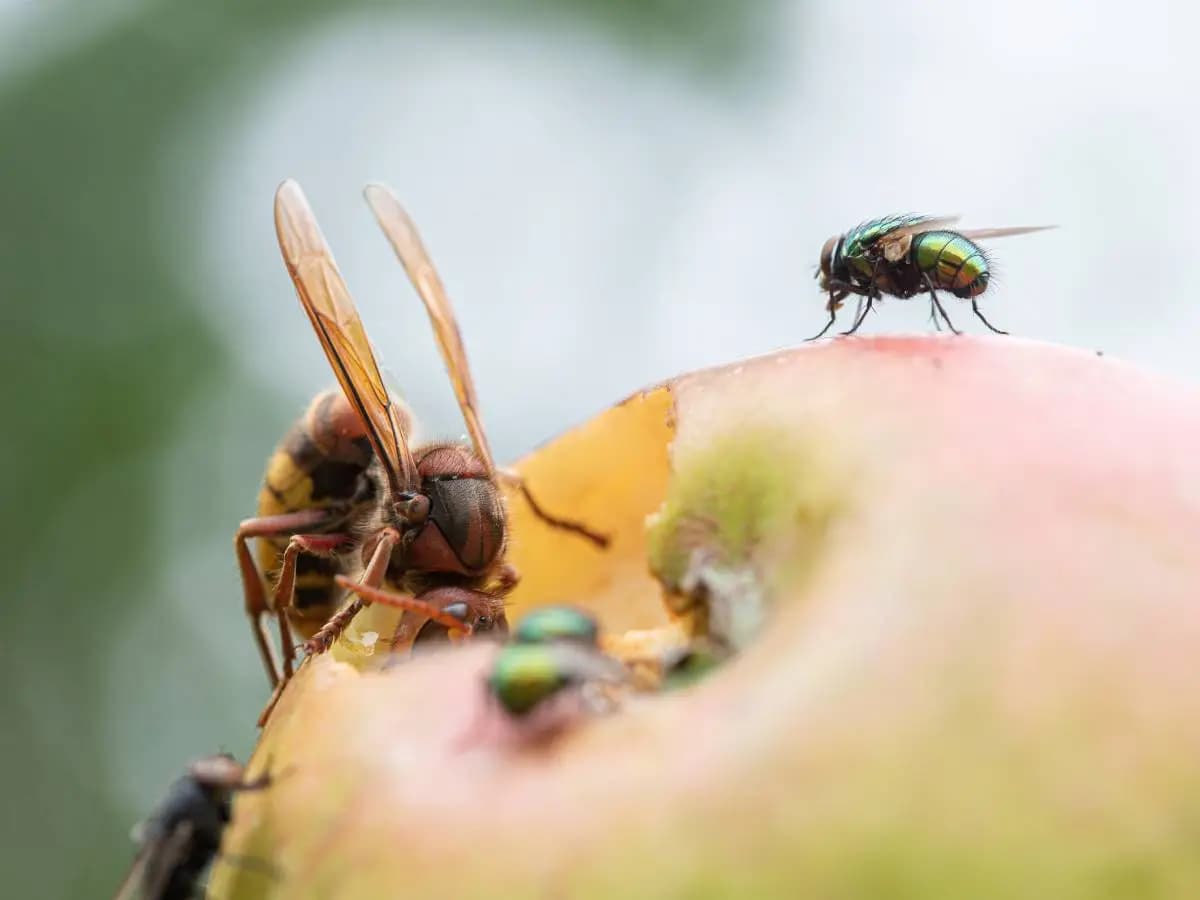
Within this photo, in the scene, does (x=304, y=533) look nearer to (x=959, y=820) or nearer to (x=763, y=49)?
(x=959, y=820)

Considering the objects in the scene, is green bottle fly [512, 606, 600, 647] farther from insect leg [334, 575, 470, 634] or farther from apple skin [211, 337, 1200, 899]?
insect leg [334, 575, 470, 634]

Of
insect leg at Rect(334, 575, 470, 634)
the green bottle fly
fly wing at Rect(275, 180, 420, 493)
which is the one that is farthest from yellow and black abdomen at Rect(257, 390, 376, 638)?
the green bottle fly

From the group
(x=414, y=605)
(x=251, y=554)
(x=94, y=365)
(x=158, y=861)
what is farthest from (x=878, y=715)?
(x=94, y=365)

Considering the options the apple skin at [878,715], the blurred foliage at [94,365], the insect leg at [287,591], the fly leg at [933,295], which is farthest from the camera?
the blurred foliage at [94,365]

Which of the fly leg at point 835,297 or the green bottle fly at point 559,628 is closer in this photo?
the green bottle fly at point 559,628

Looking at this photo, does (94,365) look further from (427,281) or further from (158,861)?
(158,861)

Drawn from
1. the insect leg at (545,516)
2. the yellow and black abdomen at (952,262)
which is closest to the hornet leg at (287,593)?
the insect leg at (545,516)

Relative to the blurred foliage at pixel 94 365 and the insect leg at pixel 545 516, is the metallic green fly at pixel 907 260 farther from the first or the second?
the blurred foliage at pixel 94 365
